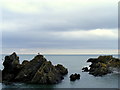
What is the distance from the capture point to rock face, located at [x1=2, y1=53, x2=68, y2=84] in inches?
2089

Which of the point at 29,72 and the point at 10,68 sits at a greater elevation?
the point at 10,68

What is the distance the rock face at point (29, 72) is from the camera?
5306cm

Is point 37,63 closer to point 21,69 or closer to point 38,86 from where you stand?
point 21,69

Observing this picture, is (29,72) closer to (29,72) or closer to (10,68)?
(29,72)

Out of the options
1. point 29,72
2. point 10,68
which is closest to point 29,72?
point 29,72

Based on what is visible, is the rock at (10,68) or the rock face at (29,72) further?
the rock at (10,68)

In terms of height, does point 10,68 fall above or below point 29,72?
above

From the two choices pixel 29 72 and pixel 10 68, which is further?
pixel 10 68

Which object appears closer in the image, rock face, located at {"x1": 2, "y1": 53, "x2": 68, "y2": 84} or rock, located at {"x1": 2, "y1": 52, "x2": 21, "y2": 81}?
rock face, located at {"x1": 2, "y1": 53, "x2": 68, "y2": 84}

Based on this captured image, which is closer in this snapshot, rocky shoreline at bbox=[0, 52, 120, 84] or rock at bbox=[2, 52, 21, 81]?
rocky shoreline at bbox=[0, 52, 120, 84]

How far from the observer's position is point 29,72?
55969 mm

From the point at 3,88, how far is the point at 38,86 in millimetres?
9020

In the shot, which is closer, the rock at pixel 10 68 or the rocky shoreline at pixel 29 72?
the rocky shoreline at pixel 29 72

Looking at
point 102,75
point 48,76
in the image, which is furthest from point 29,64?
point 102,75
